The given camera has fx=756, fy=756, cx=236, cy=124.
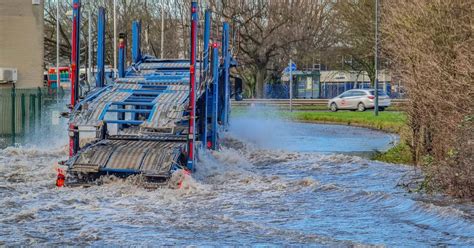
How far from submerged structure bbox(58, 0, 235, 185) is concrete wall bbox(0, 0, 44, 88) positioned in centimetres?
893

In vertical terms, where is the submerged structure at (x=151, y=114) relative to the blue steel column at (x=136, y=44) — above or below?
below

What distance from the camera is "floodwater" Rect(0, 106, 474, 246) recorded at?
9594 millimetres

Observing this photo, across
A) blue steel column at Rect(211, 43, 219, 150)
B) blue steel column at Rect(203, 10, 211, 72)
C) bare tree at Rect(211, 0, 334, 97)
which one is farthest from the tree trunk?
blue steel column at Rect(203, 10, 211, 72)

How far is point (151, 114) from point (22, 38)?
13.5 metres

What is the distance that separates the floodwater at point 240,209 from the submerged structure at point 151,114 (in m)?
0.43

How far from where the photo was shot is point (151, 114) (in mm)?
14508

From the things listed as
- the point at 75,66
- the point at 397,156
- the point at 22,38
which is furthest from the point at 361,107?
the point at 75,66

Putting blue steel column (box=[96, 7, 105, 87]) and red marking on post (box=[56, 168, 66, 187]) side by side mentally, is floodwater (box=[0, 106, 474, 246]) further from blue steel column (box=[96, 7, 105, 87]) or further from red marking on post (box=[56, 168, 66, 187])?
blue steel column (box=[96, 7, 105, 87])

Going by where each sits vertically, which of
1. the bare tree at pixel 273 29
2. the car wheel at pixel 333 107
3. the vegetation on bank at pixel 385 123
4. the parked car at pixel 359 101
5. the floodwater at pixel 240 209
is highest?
the bare tree at pixel 273 29

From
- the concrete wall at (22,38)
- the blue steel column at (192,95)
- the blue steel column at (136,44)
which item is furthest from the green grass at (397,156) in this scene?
the concrete wall at (22,38)

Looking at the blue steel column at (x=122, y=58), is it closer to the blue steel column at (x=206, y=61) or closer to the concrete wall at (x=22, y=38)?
the blue steel column at (x=206, y=61)

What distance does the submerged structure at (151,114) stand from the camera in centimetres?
1373

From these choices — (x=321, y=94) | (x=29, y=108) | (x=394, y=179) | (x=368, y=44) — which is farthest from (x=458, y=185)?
(x=321, y=94)

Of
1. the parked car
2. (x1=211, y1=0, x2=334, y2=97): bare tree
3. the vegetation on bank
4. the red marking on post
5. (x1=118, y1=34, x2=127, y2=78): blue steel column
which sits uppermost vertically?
(x1=211, y1=0, x2=334, y2=97): bare tree
